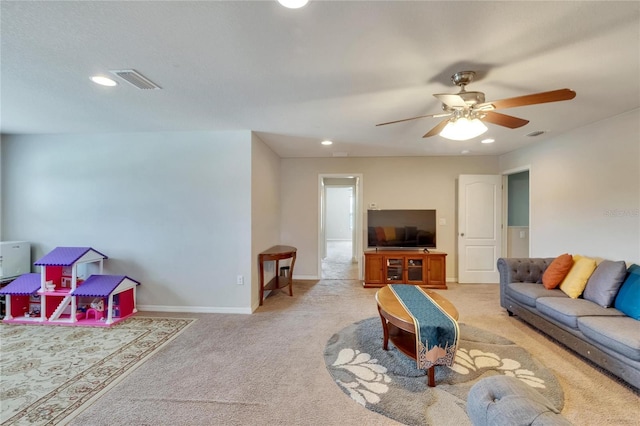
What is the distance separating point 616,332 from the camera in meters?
2.06

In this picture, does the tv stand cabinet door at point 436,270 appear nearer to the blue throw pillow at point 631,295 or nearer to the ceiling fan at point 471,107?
the blue throw pillow at point 631,295

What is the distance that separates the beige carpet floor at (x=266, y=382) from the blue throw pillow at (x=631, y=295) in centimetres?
60

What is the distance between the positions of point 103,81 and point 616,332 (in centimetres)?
456

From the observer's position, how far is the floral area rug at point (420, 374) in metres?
1.83

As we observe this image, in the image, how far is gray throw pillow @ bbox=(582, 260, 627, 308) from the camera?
254 centimetres

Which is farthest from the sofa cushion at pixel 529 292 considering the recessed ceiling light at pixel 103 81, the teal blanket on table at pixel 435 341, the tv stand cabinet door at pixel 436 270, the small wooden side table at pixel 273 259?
the recessed ceiling light at pixel 103 81

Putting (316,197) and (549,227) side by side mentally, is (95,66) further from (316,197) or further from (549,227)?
(549,227)

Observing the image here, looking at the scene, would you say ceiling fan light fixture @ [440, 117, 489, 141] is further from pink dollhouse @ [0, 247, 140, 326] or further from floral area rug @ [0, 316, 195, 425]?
pink dollhouse @ [0, 247, 140, 326]

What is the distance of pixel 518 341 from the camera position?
9.20 ft

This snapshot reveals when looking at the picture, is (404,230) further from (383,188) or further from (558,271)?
(558,271)

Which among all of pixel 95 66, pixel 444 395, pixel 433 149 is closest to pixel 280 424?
pixel 444 395

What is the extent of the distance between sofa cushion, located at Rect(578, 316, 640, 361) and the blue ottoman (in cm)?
200

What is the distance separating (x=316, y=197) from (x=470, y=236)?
303 cm

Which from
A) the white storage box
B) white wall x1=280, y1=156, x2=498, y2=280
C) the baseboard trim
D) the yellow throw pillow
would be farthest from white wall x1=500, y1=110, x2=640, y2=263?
the white storage box
